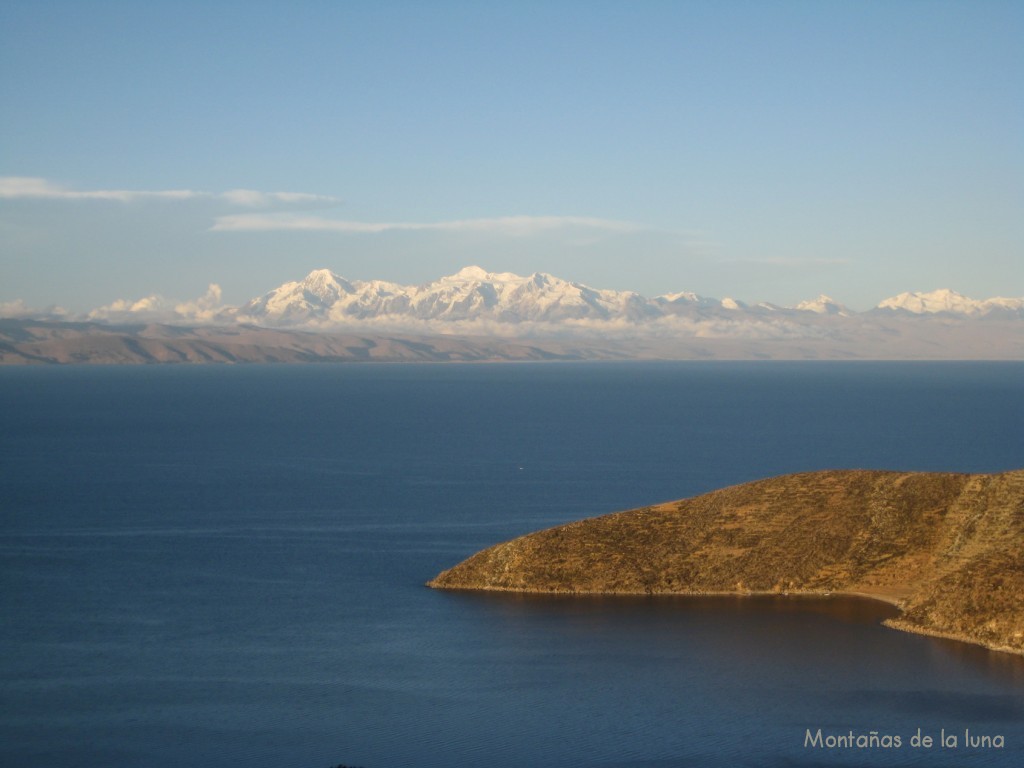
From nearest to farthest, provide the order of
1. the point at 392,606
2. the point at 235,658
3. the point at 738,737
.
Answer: the point at 738,737
the point at 235,658
the point at 392,606

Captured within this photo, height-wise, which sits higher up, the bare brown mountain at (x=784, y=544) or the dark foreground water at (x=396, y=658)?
the bare brown mountain at (x=784, y=544)

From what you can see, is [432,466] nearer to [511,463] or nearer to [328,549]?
[511,463]

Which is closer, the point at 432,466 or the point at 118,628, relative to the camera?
the point at 118,628

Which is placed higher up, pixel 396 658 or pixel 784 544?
pixel 784 544

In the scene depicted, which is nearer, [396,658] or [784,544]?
[396,658]

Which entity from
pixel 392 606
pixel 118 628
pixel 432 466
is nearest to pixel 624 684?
pixel 392 606

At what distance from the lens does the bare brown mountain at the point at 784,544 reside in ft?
223

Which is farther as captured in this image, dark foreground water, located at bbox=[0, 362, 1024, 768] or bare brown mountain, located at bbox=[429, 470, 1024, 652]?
bare brown mountain, located at bbox=[429, 470, 1024, 652]

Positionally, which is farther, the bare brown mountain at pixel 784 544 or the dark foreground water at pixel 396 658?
the bare brown mountain at pixel 784 544

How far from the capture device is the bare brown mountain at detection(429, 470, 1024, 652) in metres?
67.9

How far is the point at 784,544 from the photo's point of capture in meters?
70.6

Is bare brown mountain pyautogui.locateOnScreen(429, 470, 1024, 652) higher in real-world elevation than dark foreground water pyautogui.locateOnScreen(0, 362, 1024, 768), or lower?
higher

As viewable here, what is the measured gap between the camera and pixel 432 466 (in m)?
130

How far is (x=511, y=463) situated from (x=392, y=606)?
68.4 m
